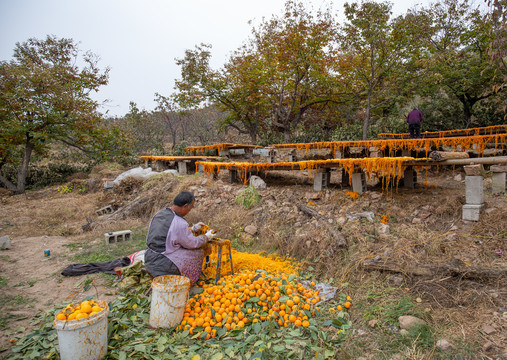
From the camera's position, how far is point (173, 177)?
347 inches

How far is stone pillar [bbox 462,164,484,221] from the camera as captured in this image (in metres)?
4.55

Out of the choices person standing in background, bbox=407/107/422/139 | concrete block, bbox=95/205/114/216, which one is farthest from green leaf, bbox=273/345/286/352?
person standing in background, bbox=407/107/422/139

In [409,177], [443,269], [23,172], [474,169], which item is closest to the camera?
[443,269]

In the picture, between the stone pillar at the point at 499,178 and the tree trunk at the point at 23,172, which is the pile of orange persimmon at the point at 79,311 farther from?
the tree trunk at the point at 23,172

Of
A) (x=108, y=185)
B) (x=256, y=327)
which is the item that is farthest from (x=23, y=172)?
(x=256, y=327)

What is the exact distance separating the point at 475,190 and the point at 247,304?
4.31 meters

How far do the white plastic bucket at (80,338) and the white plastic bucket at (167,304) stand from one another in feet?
1.78

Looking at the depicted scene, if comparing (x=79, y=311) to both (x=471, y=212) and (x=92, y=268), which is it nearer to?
(x=92, y=268)

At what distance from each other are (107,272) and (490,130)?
1144 centimetres

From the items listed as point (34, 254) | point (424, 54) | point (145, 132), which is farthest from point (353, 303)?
point (145, 132)

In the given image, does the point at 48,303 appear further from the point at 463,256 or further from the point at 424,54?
the point at 424,54

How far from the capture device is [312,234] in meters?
4.64

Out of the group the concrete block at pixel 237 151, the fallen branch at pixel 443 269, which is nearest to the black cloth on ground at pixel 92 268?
the fallen branch at pixel 443 269

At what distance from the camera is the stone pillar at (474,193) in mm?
4547
